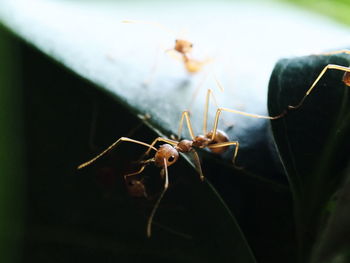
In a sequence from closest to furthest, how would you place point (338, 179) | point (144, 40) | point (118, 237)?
point (338, 179), point (118, 237), point (144, 40)

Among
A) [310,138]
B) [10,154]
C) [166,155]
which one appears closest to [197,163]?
[166,155]

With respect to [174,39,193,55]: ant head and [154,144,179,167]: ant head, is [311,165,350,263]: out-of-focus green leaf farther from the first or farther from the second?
[174,39,193,55]: ant head

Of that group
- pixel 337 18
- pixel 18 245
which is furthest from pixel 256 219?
pixel 337 18

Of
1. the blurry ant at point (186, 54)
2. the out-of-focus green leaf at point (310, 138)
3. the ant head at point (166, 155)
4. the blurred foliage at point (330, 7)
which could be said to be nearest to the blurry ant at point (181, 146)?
the ant head at point (166, 155)

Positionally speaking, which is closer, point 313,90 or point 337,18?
point 313,90

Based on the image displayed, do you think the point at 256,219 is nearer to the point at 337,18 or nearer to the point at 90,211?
the point at 90,211

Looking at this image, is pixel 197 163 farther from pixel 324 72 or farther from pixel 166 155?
pixel 324 72
